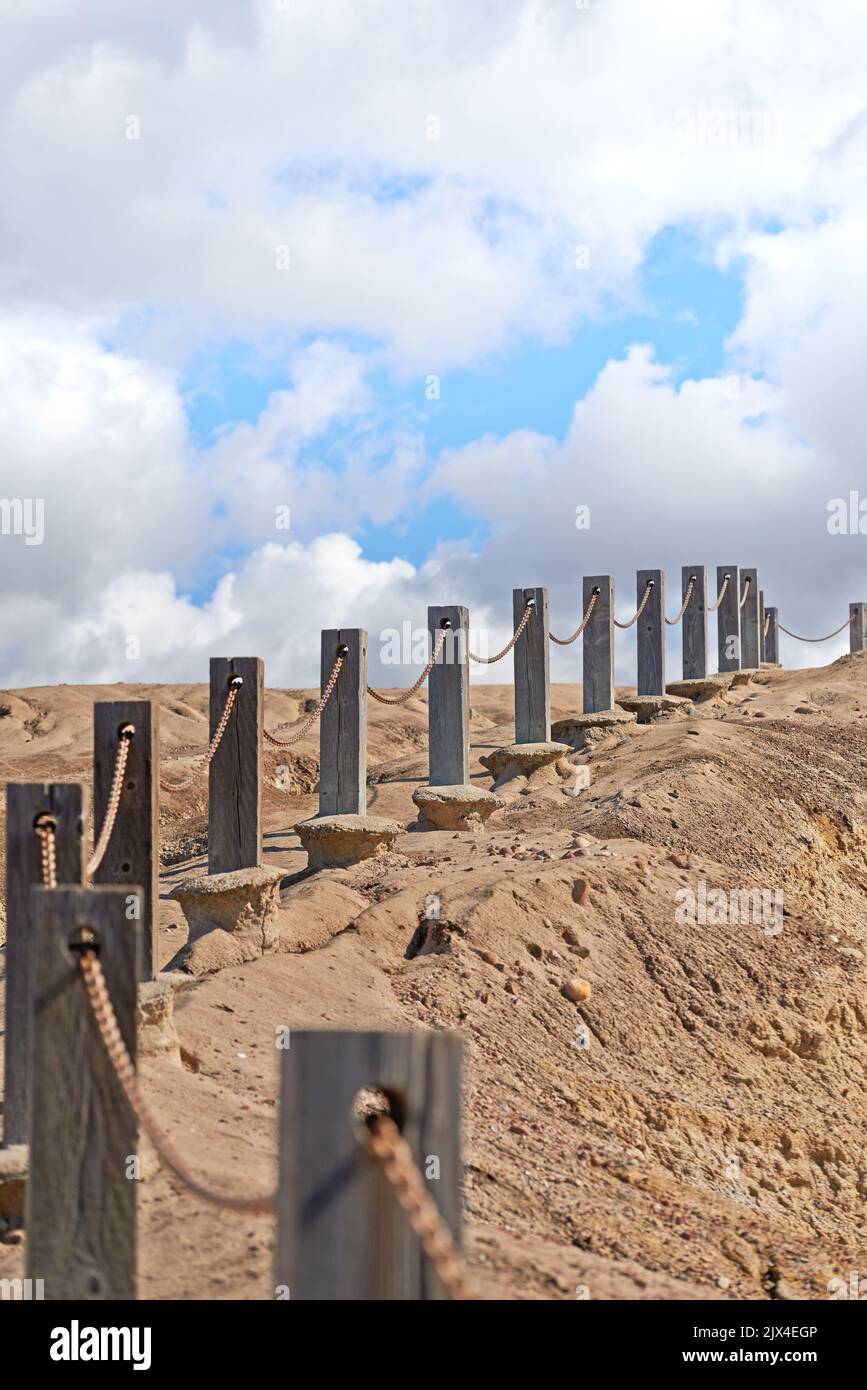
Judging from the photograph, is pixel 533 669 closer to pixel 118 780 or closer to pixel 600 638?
pixel 600 638

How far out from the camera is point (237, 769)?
673 centimetres

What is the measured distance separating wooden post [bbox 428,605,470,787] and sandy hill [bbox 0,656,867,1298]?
566 millimetres

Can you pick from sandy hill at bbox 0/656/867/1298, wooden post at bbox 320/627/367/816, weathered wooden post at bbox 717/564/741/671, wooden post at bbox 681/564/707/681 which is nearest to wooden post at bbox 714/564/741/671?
weathered wooden post at bbox 717/564/741/671

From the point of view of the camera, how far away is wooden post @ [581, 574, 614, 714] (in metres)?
13.6

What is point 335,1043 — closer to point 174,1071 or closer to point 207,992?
point 174,1071

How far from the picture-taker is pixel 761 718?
13.3 metres

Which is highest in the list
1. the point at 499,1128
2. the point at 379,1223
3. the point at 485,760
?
the point at 485,760

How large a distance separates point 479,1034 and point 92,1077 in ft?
11.7

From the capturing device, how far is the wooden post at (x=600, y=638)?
1362 cm
